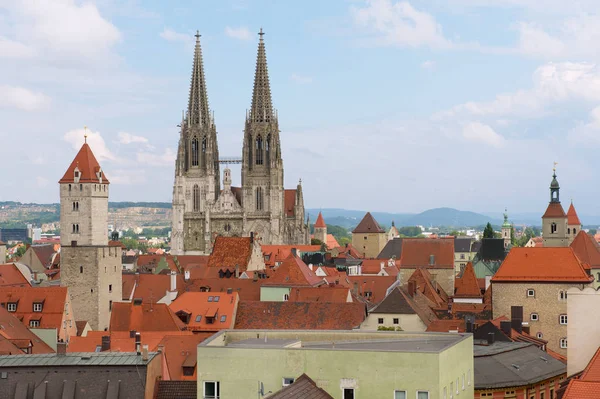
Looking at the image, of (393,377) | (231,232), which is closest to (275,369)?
(393,377)

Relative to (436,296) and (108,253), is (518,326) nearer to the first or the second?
(436,296)

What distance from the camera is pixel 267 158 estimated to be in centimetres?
16650

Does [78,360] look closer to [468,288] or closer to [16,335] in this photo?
[16,335]

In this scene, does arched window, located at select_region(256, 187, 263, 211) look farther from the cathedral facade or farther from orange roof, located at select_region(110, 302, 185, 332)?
orange roof, located at select_region(110, 302, 185, 332)

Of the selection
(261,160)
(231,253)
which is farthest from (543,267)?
(261,160)

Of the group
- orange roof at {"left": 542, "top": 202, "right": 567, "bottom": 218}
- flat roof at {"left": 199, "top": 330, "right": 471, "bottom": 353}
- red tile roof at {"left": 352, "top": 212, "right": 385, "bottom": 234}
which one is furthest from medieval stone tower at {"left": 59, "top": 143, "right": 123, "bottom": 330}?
red tile roof at {"left": 352, "top": 212, "right": 385, "bottom": 234}

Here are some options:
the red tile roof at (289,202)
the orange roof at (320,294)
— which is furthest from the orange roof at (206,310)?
the red tile roof at (289,202)

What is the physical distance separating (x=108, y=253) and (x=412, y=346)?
45.1 meters

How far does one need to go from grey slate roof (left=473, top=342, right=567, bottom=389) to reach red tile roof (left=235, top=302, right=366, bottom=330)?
1243 cm

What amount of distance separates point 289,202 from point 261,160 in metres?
7.78

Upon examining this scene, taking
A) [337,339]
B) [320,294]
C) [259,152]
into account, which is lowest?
[320,294]

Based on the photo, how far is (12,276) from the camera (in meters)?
96.1

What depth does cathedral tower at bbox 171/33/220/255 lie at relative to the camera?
165375 millimetres

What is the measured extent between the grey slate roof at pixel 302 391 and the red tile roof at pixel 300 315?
28.3 meters
